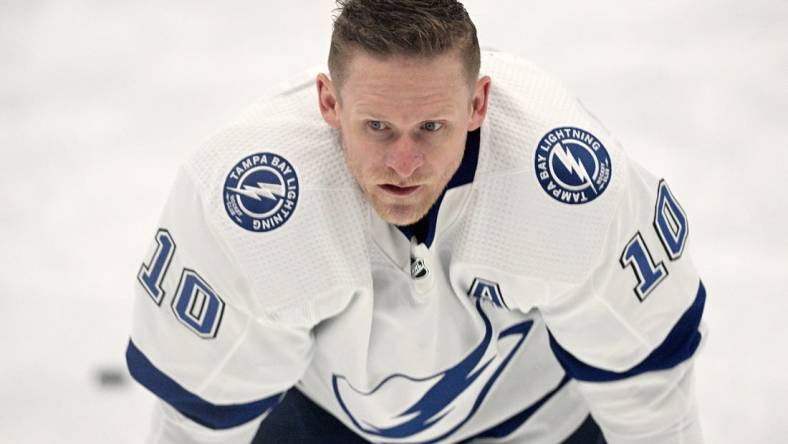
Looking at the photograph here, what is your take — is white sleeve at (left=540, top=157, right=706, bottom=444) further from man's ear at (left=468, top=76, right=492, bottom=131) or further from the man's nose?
the man's nose

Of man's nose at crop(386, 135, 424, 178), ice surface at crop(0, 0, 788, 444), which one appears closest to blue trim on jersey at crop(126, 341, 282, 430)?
man's nose at crop(386, 135, 424, 178)

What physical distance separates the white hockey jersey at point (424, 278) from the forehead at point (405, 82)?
0.52ft

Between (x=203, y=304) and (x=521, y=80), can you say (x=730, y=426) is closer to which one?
(x=521, y=80)

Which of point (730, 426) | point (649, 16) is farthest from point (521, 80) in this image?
point (649, 16)

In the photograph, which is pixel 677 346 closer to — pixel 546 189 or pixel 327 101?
pixel 546 189

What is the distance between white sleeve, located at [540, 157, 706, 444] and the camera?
6.47 ft

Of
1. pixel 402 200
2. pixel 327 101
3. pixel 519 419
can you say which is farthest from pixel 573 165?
pixel 519 419

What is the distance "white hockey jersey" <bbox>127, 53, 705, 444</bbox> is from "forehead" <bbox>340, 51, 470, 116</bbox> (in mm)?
159

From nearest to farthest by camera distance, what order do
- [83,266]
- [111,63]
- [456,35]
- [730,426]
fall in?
[456,35] < [730,426] < [83,266] < [111,63]

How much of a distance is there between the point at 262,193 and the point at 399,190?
0.23 metres

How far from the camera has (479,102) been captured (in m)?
1.90

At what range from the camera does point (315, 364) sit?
227cm

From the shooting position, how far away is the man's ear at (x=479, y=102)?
190 cm

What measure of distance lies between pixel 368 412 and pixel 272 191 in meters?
0.57
